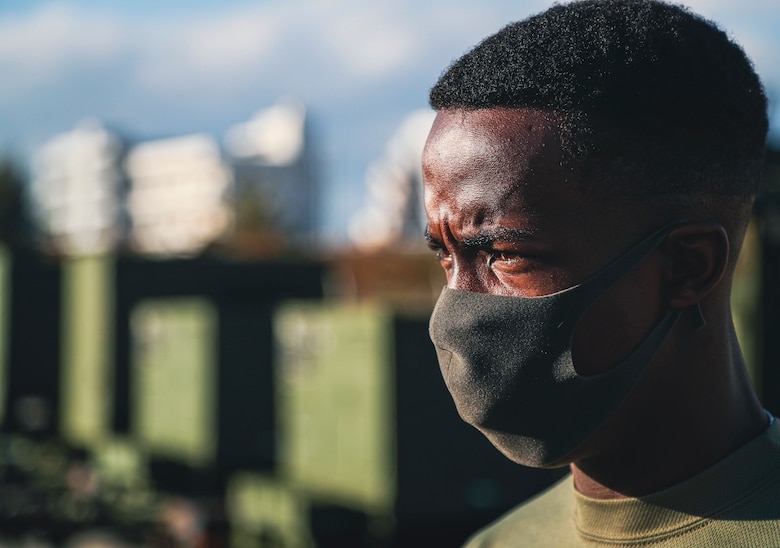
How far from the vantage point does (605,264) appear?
1396 mm

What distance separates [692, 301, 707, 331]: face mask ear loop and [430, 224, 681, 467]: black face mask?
3cm

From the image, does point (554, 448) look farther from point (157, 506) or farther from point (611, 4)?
point (157, 506)

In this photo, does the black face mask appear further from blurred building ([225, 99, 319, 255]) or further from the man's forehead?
blurred building ([225, 99, 319, 255])

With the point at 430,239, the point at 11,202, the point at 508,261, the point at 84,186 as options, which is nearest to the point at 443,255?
the point at 430,239

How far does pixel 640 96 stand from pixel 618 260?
0.71 feet

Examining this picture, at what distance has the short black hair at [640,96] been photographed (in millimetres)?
1384

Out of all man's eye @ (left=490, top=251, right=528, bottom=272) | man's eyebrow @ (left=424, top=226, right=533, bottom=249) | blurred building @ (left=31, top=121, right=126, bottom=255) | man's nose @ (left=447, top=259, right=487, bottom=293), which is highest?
man's eyebrow @ (left=424, top=226, right=533, bottom=249)

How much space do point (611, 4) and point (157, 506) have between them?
11954 mm

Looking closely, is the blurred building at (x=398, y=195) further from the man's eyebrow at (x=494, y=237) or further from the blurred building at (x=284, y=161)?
the man's eyebrow at (x=494, y=237)

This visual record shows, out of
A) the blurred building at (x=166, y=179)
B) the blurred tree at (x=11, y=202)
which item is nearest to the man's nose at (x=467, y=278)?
the blurred tree at (x=11, y=202)

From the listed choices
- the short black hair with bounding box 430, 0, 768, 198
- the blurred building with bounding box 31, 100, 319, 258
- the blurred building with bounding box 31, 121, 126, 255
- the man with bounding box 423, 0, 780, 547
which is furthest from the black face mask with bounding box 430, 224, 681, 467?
the blurred building with bounding box 31, 121, 126, 255

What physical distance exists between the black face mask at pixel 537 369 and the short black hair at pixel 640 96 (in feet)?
0.34

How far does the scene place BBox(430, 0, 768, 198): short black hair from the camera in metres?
1.38

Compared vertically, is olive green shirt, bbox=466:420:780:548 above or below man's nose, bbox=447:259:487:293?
below
